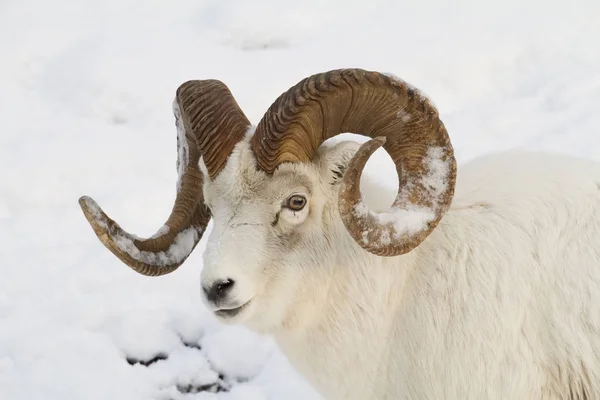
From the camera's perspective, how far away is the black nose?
3213 millimetres

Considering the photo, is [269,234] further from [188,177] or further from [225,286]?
[188,177]

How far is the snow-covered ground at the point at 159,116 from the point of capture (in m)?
5.90

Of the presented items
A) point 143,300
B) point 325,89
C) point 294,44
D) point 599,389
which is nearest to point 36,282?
point 143,300

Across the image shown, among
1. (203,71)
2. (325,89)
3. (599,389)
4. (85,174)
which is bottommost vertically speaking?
(599,389)

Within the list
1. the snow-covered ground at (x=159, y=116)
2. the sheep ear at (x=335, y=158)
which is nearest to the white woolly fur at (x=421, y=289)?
the sheep ear at (x=335, y=158)

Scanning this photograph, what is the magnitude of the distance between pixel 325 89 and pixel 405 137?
485mm

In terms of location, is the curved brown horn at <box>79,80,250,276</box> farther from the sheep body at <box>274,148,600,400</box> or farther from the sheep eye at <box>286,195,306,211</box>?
the sheep body at <box>274,148,600,400</box>

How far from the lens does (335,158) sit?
3520 mm

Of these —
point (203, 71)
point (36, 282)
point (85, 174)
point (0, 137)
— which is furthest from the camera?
point (203, 71)

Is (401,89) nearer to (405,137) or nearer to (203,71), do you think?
(405,137)

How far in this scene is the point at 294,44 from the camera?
1327 cm

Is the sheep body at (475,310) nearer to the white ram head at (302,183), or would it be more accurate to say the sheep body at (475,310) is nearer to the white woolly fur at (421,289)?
the white woolly fur at (421,289)

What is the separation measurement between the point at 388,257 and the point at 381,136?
0.69 meters

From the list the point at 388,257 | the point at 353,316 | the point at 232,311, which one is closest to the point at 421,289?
the point at 388,257
